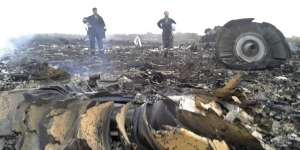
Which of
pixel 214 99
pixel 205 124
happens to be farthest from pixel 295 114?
pixel 205 124

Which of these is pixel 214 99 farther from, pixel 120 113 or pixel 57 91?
pixel 57 91

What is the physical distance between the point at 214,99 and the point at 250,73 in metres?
4.96

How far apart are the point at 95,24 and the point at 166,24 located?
276 cm

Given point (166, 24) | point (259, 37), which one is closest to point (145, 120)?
point (259, 37)

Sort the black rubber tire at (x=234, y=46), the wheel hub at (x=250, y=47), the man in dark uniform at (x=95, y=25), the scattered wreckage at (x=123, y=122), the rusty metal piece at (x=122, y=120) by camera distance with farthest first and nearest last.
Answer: the man in dark uniform at (x=95, y=25) < the wheel hub at (x=250, y=47) < the black rubber tire at (x=234, y=46) < the rusty metal piece at (x=122, y=120) < the scattered wreckage at (x=123, y=122)

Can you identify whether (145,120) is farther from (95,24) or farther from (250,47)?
(95,24)

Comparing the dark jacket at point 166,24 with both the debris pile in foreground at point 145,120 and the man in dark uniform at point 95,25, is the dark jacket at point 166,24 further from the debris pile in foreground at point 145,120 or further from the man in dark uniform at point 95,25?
the debris pile in foreground at point 145,120

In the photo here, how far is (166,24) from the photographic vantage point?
18.4 m

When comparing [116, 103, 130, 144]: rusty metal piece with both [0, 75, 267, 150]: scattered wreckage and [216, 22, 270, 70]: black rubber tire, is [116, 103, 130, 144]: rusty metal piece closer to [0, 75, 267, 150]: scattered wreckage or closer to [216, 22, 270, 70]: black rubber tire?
[0, 75, 267, 150]: scattered wreckage

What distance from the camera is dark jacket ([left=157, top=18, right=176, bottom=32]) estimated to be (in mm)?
18328

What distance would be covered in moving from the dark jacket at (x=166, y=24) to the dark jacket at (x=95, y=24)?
2.29m

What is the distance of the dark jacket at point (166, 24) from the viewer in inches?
722

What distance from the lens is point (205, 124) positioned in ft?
16.0

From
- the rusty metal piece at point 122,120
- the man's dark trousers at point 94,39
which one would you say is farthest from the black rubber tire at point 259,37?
the man's dark trousers at point 94,39
